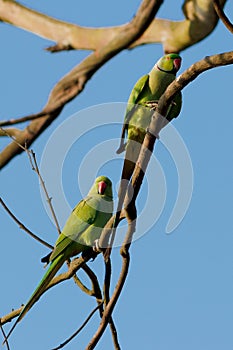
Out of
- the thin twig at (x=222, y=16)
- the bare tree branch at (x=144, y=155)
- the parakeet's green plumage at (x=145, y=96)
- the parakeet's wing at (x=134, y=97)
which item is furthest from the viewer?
the parakeet's wing at (x=134, y=97)

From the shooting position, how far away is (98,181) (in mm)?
5969

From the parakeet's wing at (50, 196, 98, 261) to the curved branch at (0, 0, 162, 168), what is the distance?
378cm

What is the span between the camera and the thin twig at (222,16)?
2.12 meters

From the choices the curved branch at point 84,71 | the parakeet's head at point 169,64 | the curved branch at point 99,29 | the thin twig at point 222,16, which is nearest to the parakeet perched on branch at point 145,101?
the parakeet's head at point 169,64

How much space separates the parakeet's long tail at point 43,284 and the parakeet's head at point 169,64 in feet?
5.61

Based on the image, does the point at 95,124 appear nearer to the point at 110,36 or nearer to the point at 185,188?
the point at 185,188

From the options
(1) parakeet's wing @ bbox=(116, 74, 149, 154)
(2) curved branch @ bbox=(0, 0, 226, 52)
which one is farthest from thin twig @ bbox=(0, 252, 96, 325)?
(2) curved branch @ bbox=(0, 0, 226, 52)

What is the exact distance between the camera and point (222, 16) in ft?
7.75

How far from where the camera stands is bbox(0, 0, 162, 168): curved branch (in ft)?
5.49

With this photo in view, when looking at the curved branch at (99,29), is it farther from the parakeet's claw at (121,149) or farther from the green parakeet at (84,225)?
the green parakeet at (84,225)

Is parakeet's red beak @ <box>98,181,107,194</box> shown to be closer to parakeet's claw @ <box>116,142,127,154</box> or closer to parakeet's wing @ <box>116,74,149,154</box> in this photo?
parakeet's wing @ <box>116,74,149,154</box>

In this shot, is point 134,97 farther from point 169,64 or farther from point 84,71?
point 84,71

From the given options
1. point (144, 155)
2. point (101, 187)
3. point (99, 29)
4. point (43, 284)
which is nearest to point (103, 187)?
point (101, 187)

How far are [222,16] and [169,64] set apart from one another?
3244mm
